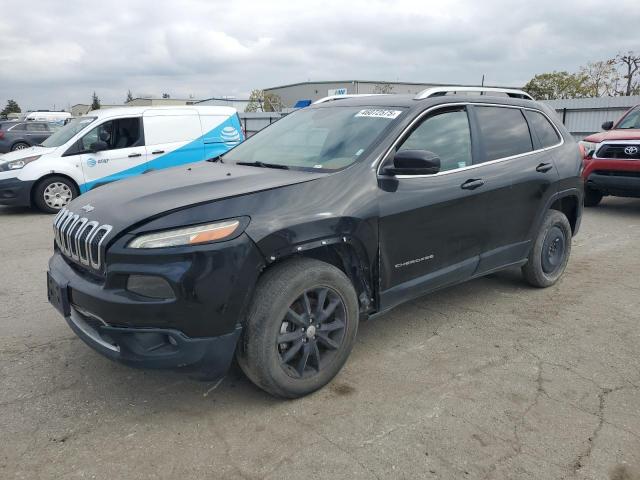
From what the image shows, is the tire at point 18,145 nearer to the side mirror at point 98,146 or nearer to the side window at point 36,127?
the side window at point 36,127

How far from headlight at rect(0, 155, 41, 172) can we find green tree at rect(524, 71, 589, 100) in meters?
39.2

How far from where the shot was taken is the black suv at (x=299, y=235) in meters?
2.61

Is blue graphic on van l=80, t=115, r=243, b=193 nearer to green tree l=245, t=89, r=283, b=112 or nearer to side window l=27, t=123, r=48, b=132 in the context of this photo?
side window l=27, t=123, r=48, b=132

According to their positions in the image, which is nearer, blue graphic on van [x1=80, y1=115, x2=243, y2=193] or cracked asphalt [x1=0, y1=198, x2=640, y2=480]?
cracked asphalt [x1=0, y1=198, x2=640, y2=480]

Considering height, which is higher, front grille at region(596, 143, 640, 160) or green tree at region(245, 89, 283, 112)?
green tree at region(245, 89, 283, 112)

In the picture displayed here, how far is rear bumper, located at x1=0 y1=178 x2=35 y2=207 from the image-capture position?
29.3 feet

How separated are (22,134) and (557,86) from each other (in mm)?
38734

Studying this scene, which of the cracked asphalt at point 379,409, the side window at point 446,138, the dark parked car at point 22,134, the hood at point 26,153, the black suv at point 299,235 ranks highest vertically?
the dark parked car at point 22,134

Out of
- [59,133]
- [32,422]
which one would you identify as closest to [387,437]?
[32,422]

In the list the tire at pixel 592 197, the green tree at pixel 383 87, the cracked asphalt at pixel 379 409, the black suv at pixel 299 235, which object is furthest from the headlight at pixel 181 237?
the green tree at pixel 383 87

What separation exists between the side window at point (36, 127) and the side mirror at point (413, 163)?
949 inches

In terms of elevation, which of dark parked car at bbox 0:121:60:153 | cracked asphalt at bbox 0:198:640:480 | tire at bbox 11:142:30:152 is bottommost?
cracked asphalt at bbox 0:198:640:480

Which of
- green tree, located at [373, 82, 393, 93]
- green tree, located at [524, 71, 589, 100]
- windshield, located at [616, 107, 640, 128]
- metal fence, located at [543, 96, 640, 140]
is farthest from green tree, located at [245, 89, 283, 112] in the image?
windshield, located at [616, 107, 640, 128]

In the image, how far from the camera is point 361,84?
210ft
